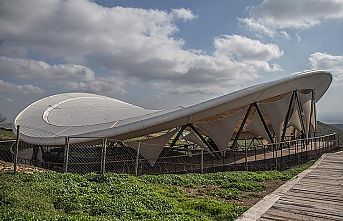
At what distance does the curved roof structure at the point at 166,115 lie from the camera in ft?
52.5

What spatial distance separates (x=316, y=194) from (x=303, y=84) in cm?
1934

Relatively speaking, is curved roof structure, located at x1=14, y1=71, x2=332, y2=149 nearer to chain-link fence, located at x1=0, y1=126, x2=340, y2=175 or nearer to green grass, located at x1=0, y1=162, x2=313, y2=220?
chain-link fence, located at x1=0, y1=126, x2=340, y2=175

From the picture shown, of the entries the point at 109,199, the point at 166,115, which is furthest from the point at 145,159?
the point at 109,199

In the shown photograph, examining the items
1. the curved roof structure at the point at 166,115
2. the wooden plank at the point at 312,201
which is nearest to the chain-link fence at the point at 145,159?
the curved roof structure at the point at 166,115

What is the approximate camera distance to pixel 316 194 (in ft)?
25.0

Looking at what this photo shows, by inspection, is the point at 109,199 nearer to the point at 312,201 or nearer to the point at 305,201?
the point at 305,201

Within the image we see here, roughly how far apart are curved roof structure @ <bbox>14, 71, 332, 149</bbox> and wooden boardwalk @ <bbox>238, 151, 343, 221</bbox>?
26.1 ft

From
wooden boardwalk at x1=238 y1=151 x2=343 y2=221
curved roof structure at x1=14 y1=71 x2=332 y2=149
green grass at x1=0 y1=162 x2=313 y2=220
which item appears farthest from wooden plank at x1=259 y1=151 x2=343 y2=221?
curved roof structure at x1=14 y1=71 x2=332 y2=149

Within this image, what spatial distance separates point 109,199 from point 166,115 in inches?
374

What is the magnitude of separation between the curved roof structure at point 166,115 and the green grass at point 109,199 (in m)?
6.93

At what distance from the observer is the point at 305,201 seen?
22.9ft

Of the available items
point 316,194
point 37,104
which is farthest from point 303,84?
point 37,104

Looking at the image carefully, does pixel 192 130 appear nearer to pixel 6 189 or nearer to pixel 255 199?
pixel 255 199

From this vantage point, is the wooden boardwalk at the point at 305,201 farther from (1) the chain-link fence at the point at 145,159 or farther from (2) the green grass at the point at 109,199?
(1) the chain-link fence at the point at 145,159
